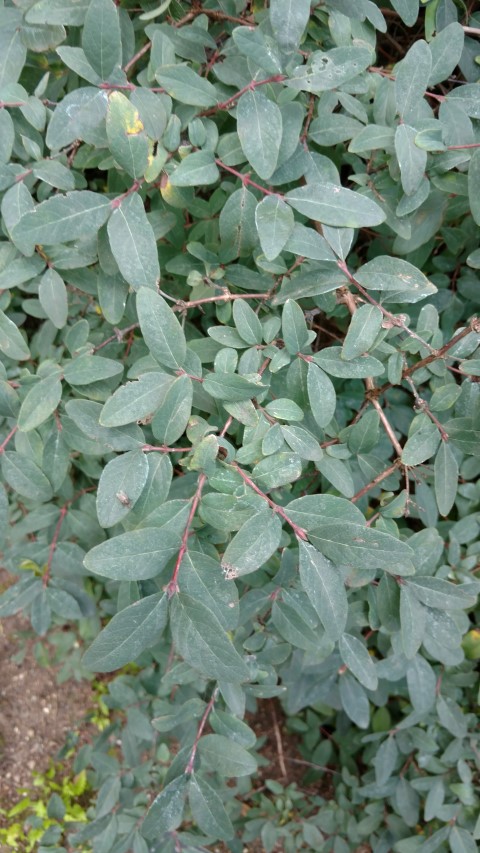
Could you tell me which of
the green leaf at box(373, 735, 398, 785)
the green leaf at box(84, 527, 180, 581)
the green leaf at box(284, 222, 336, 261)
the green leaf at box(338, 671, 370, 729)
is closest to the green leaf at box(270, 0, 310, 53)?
the green leaf at box(284, 222, 336, 261)

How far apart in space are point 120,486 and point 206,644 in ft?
0.82

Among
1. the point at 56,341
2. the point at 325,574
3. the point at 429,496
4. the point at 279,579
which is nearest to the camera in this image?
the point at 325,574

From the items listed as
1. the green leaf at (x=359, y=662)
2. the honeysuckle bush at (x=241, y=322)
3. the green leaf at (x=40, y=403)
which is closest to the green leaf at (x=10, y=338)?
the honeysuckle bush at (x=241, y=322)

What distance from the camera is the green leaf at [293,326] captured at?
0.95 meters

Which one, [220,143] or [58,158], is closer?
[220,143]

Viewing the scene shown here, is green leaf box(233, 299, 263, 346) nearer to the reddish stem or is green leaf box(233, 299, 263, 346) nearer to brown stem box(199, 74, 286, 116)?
brown stem box(199, 74, 286, 116)

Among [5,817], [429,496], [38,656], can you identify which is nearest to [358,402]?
[429,496]

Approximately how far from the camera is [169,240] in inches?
48.3

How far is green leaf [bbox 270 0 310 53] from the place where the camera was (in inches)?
33.3

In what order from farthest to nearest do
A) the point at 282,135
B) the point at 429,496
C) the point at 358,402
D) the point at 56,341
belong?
1. the point at 56,341
2. the point at 358,402
3. the point at 429,496
4. the point at 282,135

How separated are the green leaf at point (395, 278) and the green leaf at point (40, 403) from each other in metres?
0.52

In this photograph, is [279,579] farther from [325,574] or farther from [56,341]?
[56,341]

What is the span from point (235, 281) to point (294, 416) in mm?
341

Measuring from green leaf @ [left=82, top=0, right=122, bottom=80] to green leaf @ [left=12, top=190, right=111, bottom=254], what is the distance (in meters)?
0.20
